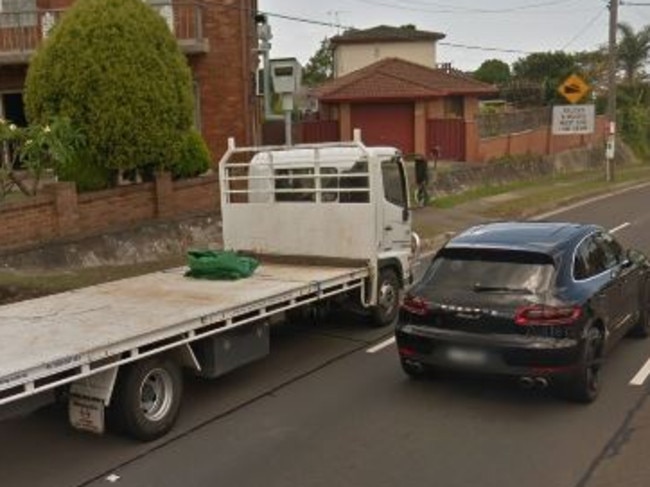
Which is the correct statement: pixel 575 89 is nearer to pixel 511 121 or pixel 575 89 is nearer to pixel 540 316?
pixel 511 121

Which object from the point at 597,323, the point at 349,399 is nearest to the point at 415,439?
the point at 349,399

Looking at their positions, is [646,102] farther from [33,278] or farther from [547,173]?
[33,278]

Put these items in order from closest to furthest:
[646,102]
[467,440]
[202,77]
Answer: [467,440] < [202,77] < [646,102]

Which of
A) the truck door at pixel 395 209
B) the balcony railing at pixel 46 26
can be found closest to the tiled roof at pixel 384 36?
the balcony railing at pixel 46 26

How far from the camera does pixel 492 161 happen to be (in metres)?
33.3

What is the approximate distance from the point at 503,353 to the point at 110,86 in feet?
34.0

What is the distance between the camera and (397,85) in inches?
1369

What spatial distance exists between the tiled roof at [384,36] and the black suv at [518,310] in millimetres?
42972

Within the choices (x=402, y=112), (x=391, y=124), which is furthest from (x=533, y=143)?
(x=391, y=124)

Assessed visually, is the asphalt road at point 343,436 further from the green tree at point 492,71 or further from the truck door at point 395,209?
the green tree at point 492,71

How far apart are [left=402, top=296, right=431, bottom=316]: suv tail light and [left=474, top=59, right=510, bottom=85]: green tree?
69418 mm

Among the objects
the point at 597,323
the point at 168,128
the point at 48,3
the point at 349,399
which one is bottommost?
the point at 349,399

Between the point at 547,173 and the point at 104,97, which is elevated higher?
the point at 104,97

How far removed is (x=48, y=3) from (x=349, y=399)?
17.9 meters
